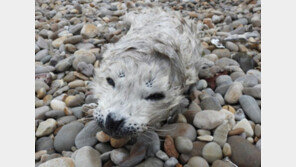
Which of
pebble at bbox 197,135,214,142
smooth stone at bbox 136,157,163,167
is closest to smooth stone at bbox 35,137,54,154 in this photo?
smooth stone at bbox 136,157,163,167

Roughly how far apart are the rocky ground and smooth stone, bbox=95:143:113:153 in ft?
0.04

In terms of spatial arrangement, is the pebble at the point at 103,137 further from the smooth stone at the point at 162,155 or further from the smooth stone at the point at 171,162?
the smooth stone at the point at 171,162

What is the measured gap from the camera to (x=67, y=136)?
134 inches

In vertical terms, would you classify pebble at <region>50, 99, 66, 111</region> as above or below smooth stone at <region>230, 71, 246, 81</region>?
below

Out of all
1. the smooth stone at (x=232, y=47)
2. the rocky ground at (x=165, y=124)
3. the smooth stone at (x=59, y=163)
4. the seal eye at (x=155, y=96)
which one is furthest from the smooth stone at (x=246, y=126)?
the smooth stone at (x=232, y=47)

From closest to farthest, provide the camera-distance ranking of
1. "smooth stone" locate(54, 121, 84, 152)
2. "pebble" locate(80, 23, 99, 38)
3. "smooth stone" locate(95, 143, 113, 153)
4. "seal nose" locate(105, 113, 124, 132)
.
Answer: "seal nose" locate(105, 113, 124, 132) → "smooth stone" locate(95, 143, 113, 153) → "smooth stone" locate(54, 121, 84, 152) → "pebble" locate(80, 23, 99, 38)

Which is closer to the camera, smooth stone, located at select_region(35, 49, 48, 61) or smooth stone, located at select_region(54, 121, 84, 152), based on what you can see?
smooth stone, located at select_region(54, 121, 84, 152)

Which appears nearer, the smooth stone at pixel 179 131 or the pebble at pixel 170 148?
the pebble at pixel 170 148

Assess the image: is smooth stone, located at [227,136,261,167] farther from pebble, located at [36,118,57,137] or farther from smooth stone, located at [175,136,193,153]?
pebble, located at [36,118,57,137]

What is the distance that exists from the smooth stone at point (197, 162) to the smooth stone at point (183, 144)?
0.40 feet

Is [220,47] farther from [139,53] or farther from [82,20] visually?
[82,20]

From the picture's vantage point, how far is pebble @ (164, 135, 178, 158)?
313 cm

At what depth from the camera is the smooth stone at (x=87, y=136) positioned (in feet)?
10.8

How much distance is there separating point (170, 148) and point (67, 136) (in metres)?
1.37
